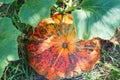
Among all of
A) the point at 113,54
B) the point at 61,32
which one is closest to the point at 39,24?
the point at 61,32

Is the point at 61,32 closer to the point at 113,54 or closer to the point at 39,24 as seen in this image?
the point at 39,24

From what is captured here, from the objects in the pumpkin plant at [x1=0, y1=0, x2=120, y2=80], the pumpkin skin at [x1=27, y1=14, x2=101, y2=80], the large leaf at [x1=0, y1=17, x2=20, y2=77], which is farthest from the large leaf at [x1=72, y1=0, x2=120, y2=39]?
the large leaf at [x1=0, y1=17, x2=20, y2=77]

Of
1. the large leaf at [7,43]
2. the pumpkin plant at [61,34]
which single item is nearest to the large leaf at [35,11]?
the pumpkin plant at [61,34]

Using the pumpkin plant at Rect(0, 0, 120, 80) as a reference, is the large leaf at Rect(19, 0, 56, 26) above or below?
above

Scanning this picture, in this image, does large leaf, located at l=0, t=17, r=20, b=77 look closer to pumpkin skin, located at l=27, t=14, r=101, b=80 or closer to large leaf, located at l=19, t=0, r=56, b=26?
large leaf, located at l=19, t=0, r=56, b=26

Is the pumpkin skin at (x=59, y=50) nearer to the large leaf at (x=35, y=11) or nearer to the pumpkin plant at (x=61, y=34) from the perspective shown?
the pumpkin plant at (x=61, y=34)
